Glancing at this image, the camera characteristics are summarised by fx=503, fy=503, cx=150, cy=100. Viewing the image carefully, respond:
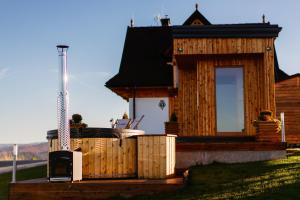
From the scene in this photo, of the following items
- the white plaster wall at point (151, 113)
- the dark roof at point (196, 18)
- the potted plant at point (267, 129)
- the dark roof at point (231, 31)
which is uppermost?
the dark roof at point (196, 18)

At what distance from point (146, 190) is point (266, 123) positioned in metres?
5.66

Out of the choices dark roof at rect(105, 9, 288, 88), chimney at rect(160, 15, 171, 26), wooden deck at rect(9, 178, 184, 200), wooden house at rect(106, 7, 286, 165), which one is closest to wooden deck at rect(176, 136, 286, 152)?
wooden house at rect(106, 7, 286, 165)

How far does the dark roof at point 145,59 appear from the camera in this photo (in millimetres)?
26641

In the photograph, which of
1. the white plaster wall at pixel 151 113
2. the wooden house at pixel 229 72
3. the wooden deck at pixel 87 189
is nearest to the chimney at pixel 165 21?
the white plaster wall at pixel 151 113

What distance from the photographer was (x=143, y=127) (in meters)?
26.7

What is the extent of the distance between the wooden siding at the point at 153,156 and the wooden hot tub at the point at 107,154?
0.27 metres

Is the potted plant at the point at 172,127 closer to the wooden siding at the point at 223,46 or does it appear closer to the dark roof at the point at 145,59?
the wooden siding at the point at 223,46

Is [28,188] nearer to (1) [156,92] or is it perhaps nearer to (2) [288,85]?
(1) [156,92]

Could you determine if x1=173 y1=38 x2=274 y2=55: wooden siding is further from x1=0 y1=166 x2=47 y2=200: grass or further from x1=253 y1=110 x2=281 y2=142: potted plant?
x1=0 y1=166 x2=47 y2=200: grass

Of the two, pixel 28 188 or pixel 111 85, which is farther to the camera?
pixel 111 85

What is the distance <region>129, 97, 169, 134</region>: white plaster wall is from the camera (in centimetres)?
2664

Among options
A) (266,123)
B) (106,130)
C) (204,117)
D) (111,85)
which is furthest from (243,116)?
(111,85)


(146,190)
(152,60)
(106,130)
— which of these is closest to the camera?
(146,190)

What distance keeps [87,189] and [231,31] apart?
31.0 ft
